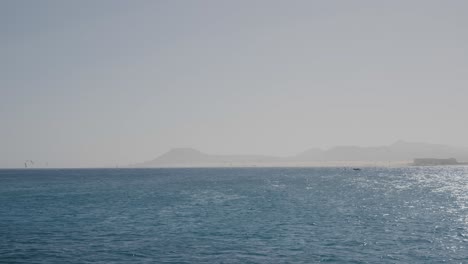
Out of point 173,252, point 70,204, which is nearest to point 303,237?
point 173,252

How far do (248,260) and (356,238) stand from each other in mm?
16162

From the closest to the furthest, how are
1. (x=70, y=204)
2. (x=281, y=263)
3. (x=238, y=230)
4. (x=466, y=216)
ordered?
1. (x=281, y=263)
2. (x=238, y=230)
3. (x=466, y=216)
4. (x=70, y=204)

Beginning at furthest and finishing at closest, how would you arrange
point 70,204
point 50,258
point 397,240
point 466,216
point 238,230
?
point 70,204, point 466,216, point 238,230, point 397,240, point 50,258

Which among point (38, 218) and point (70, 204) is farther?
point (70, 204)

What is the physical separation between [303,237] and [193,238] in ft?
42.5

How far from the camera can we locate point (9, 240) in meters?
44.8

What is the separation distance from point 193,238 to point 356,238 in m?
19.0

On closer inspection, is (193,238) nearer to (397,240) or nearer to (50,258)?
(50,258)

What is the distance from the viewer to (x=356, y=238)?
44.2m

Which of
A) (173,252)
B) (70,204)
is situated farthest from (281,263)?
(70,204)

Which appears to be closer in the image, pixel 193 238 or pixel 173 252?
pixel 173 252

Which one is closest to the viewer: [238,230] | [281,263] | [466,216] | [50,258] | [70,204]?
[281,263]

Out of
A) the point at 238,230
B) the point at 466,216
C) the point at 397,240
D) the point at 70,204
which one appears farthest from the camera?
the point at 70,204

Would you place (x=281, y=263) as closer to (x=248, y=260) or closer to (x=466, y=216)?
(x=248, y=260)
